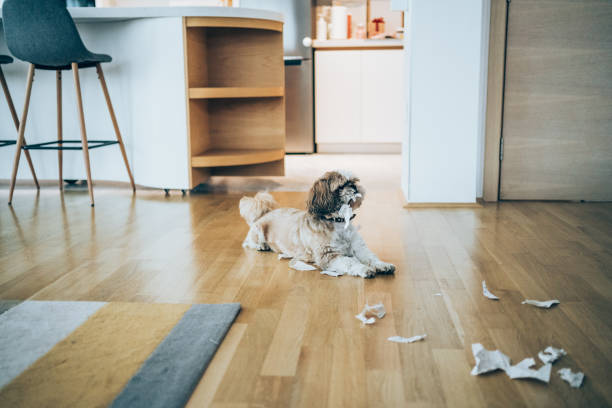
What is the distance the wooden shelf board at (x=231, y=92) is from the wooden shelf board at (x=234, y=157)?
0.37m

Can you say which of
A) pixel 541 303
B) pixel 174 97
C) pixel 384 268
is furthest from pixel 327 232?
pixel 174 97

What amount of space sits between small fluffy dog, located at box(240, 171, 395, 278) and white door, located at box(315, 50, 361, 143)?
3.43 m

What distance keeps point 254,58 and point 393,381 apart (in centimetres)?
302

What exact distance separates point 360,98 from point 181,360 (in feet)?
14.7

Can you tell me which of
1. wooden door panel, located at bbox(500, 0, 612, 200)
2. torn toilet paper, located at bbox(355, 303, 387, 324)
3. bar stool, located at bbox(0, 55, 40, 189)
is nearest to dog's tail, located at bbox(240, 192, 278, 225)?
torn toilet paper, located at bbox(355, 303, 387, 324)

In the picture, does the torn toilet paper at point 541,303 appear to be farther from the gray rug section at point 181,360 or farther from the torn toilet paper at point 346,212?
the gray rug section at point 181,360

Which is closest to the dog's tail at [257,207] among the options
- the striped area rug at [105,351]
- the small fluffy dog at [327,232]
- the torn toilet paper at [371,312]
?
the small fluffy dog at [327,232]

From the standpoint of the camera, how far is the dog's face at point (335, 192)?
1.90 m

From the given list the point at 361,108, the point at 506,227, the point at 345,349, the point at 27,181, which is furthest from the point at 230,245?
the point at 361,108

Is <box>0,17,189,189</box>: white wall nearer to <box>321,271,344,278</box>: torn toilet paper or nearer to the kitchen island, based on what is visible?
the kitchen island

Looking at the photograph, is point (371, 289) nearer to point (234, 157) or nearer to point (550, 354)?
point (550, 354)

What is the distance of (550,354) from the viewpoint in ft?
4.41

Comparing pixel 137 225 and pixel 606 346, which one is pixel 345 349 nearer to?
pixel 606 346

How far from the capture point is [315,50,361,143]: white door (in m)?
5.44
